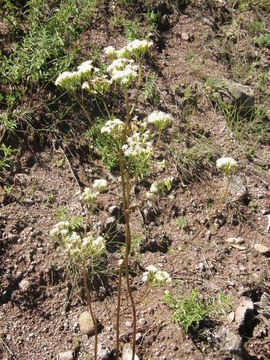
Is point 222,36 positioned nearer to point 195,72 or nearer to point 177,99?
point 195,72

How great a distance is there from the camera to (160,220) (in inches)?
147

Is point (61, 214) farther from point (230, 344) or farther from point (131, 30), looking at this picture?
point (131, 30)

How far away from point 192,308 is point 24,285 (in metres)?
1.27

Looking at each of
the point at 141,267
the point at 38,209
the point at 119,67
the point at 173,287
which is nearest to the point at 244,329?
the point at 173,287

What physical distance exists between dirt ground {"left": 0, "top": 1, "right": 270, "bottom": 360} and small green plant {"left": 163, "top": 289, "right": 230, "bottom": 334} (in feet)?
0.17

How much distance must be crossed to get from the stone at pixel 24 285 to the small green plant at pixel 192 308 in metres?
1.04

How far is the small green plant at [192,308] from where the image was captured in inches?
121

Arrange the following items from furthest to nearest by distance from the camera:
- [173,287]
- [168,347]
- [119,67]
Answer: [173,287]
[168,347]
[119,67]

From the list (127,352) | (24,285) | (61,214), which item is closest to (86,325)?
(127,352)

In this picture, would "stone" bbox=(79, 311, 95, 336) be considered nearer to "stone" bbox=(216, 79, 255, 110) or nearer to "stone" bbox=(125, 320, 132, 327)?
"stone" bbox=(125, 320, 132, 327)

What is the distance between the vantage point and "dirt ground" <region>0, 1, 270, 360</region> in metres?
3.05

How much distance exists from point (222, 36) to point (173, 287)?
3.44m

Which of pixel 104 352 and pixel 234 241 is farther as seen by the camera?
pixel 234 241

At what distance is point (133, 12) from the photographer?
5.01m
